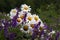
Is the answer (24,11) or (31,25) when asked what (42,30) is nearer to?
(31,25)

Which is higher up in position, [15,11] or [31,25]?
[15,11]

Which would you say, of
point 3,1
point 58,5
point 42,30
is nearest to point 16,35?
point 42,30

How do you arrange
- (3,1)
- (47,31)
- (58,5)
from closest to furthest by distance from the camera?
(47,31)
(58,5)
(3,1)

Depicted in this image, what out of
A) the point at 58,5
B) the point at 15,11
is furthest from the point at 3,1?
the point at 15,11

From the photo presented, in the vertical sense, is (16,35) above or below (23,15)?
below

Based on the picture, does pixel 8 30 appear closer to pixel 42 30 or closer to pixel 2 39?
pixel 2 39

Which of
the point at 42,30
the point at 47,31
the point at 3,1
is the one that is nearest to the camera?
the point at 42,30

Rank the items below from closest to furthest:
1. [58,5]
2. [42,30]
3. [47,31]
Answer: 1. [42,30]
2. [47,31]
3. [58,5]

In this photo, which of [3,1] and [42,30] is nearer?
[42,30]

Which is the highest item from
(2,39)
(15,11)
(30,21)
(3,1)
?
(3,1)
